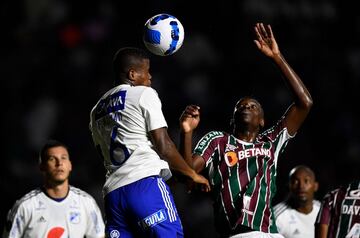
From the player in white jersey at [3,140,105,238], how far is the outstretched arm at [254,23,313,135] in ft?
7.26

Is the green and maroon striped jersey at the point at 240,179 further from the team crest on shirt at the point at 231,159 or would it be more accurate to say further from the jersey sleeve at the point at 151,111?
the jersey sleeve at the point at 151,111

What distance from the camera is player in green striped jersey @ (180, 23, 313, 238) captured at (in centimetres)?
603

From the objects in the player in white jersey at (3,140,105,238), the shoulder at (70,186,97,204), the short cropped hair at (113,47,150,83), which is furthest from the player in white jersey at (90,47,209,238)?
the shoulder at (70,186,97,204)

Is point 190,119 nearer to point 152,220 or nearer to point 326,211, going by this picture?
point 152,220

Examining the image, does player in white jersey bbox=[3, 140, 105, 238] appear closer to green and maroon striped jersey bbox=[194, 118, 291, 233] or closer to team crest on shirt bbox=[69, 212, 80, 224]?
team crest on shirt bbox=[69, 212, 80, 224]

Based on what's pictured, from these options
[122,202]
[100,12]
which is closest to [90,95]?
[100,12]

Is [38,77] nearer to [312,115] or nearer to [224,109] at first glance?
[224,109]

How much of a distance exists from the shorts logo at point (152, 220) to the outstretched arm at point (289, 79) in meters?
1.61

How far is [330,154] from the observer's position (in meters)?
11.9

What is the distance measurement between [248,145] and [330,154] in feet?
19.5

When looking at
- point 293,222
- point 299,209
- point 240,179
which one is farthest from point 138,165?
point 299,209

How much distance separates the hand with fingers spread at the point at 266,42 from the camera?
6.25m

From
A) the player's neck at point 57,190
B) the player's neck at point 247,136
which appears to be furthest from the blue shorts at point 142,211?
the player's neck at point 57,190

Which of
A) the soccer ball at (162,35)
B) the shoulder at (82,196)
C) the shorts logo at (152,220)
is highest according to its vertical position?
the soccer ball at (162,35)
